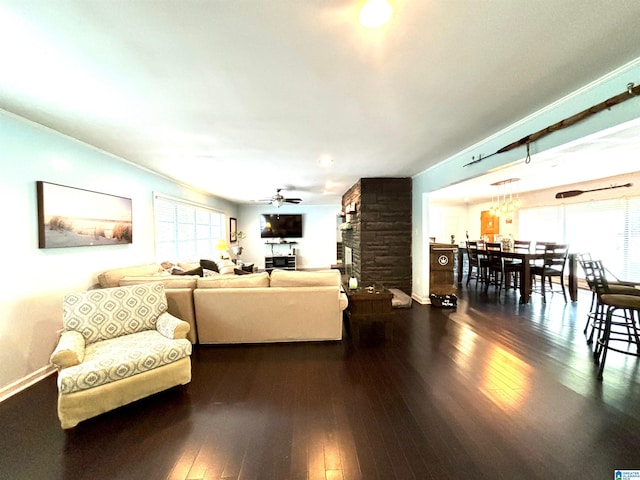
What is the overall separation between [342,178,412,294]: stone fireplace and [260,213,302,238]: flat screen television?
422cm

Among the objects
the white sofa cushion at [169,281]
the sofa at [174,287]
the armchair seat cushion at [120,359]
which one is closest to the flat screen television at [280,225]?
the sofa at [174,287]

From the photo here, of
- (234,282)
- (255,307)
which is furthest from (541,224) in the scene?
(234,282)

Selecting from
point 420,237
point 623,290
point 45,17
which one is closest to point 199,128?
point 45,17

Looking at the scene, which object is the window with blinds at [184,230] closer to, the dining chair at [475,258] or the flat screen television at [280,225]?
the flat screen television at [280,225]

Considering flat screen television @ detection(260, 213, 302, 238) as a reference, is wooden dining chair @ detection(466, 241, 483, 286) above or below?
below

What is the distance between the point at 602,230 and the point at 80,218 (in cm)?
936

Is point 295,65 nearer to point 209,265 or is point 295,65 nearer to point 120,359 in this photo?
point 120,359

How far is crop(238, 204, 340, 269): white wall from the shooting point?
379 inches

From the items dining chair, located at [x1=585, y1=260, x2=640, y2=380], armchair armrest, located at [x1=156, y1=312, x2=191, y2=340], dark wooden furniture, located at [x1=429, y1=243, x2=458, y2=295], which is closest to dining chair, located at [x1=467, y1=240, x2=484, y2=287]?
dark wooden furniture, located at [x1=429, y1=243, x2=458, y2=295]

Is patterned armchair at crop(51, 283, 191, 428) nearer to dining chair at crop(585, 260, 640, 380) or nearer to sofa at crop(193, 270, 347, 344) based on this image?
sofa at crop(193, 270, 347, 344)

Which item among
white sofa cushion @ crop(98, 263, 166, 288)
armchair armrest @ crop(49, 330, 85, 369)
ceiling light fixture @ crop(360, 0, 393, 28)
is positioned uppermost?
ceiling light fixture @ crop(360, 0, 393, 28)

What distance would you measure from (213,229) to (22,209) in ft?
16.7

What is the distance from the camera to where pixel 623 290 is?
112 inches

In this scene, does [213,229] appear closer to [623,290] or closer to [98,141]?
[98,141]
